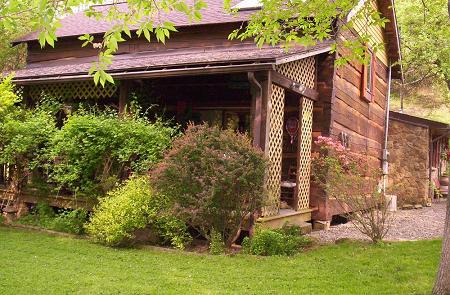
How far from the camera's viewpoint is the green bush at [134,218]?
26.0ft

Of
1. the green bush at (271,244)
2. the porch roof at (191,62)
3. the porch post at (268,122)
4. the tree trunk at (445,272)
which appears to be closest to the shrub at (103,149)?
the porch roof at (191,62)

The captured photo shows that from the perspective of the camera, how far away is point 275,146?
357 inches

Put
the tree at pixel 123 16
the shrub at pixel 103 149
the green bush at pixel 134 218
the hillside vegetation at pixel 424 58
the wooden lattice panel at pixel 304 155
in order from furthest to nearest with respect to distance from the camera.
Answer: the hillside vegetation at pixel 424 58, the wooden lattice panel at pixel 304 155, the shrub at pixel 103 149, the green bush at pixel 134 218, the tree at pixel 123 16

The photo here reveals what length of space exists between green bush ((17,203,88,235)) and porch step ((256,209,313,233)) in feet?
11.6

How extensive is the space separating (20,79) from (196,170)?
21.2 feet

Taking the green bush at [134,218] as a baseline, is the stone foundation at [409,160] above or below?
above

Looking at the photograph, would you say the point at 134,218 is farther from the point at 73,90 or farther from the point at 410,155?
the point at 410,155

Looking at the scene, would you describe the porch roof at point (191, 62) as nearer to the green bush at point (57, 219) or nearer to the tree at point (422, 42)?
the green bush at point (57, 219)

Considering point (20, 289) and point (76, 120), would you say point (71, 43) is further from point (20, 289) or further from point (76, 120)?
point (20, 289)

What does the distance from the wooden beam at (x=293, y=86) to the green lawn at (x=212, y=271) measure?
305 centimetres

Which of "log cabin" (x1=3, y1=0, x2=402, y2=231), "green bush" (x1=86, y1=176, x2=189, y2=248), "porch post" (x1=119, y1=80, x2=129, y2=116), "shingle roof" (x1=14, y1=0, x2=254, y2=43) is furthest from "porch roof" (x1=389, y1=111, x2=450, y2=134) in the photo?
"green bush" (x1=86, y1=176, x2=189, y2=248)

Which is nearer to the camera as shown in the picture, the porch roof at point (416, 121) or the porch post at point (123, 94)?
the porch post at point (123, 94)

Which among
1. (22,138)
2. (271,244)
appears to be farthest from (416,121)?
(22,138)

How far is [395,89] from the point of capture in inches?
1313
